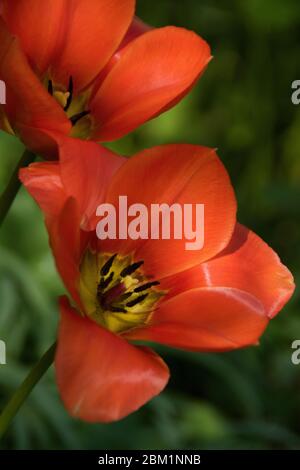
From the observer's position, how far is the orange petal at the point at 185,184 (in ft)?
2.61

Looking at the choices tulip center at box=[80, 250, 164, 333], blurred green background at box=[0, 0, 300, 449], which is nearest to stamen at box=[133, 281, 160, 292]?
tulip center at box=[80, 250, 164, 333]

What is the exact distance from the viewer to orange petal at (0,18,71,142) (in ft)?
2.54

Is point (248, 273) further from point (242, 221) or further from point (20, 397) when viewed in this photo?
Answer: point (242, 221)

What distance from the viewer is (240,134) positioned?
2.90 metres

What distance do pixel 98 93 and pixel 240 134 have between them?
6.64 ft

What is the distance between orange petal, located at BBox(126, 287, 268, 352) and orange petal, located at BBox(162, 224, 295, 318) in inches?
0.8

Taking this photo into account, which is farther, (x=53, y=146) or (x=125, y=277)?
(x=125, y=277)

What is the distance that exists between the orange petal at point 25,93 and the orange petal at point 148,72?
0.06 meters

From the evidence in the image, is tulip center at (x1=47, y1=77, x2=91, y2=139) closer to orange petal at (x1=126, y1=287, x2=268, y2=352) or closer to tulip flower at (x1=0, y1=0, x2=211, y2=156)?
tulip flower at (x1=0, y1=0, x2=211, y2=156)

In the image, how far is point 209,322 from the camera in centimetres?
77
